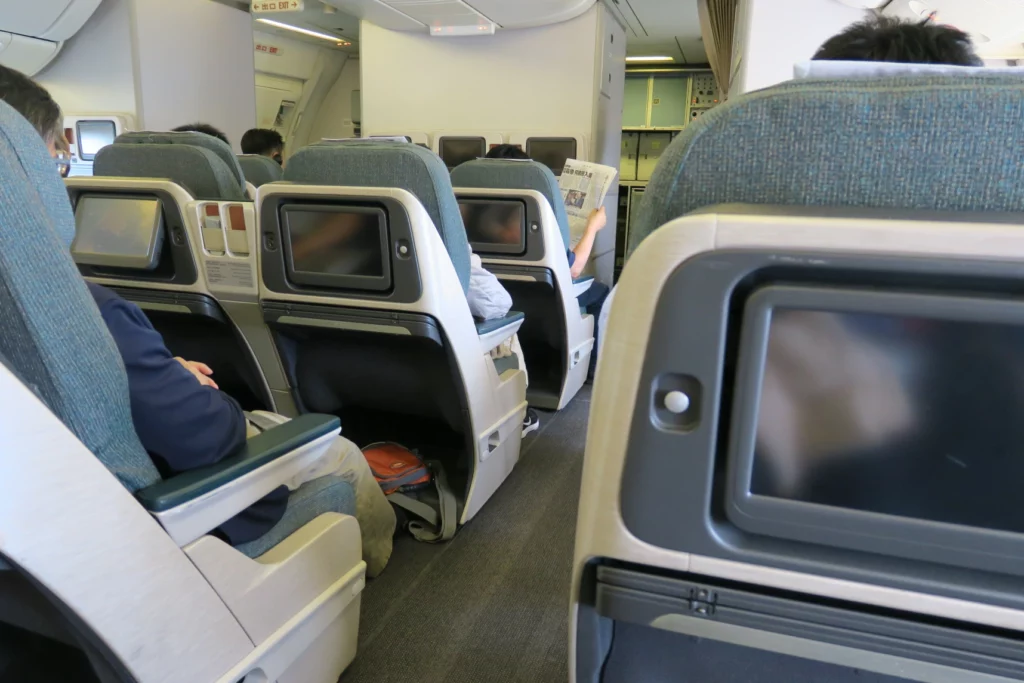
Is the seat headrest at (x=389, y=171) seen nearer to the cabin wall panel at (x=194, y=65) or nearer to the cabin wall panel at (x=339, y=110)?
the cabin wall panel at (x=194, y=65)

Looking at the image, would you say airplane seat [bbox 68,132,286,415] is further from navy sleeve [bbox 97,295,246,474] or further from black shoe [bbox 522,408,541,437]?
black shoe [bbox 522,408,541,437]

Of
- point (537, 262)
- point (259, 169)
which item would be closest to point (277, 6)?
point (259, 169)

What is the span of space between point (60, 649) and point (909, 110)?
1698mm

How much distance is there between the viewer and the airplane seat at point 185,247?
2.12m

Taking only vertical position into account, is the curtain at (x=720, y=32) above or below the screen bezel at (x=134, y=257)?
above

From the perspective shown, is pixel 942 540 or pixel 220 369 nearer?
pixel 942 540

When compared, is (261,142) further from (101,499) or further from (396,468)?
(101,499)

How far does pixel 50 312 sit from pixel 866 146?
3.59ft

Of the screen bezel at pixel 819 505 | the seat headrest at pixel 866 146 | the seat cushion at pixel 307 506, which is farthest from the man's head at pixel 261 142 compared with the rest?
the screen bezel at pixel 819 505

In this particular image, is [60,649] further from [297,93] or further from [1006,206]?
[297,93]

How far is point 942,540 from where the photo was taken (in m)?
0.61

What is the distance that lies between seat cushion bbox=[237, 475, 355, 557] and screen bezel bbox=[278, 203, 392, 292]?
0.58 metres

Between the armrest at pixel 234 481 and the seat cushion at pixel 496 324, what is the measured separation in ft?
2.89

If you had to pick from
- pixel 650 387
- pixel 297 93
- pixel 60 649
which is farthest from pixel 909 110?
pixel 297 93
